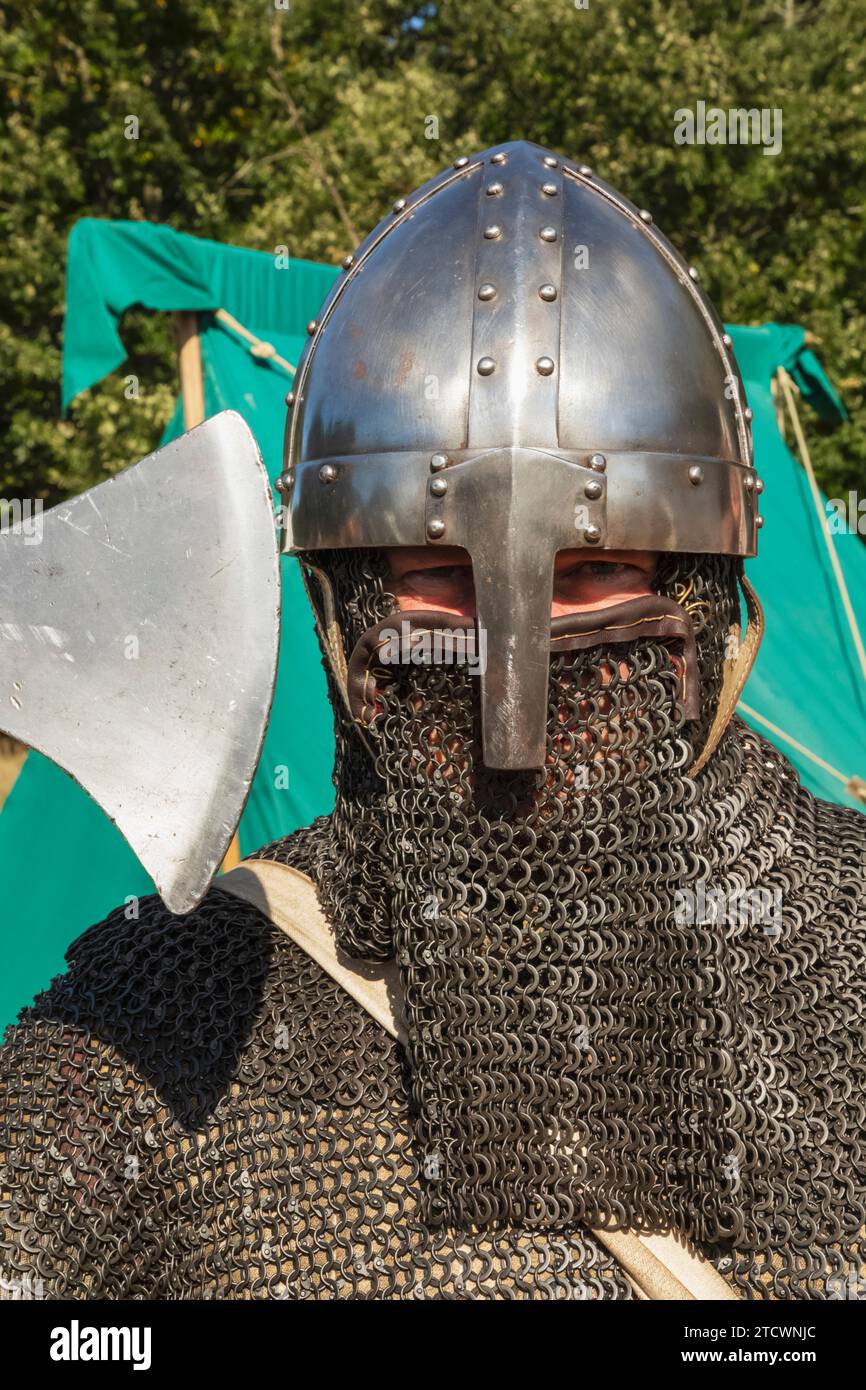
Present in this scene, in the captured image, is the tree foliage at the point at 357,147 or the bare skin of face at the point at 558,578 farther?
the tree foliage at the point at 357,147

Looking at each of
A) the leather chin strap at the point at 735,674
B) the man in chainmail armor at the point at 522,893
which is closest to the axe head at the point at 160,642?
the man in chainmail armor at the point at 522,893

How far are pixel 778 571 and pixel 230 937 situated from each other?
5.63 m

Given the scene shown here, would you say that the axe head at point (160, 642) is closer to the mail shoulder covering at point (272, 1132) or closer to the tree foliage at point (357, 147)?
the mail shoulder covering at point (272, 1132)

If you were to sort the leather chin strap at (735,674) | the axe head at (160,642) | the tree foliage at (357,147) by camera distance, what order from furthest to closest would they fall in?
the tree foliage at (357,147)
the leather chin strap at (735,674)
the axe head at (160,642)

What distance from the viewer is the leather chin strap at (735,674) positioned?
2789 millimetres

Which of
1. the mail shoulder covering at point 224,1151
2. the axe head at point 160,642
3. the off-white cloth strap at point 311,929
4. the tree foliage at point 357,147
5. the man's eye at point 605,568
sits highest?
the tree foliage at point 357,147

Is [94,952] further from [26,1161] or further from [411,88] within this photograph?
[411,88]

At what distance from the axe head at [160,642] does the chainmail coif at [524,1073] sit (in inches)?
14.8

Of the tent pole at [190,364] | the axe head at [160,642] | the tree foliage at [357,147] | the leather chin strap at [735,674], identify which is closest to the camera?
the axe head at [160,642]

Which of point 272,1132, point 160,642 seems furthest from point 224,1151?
point 160,642

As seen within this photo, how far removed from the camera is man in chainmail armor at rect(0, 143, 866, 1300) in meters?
2.54

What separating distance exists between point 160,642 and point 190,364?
4.41 metres

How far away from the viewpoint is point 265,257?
22.0 feet

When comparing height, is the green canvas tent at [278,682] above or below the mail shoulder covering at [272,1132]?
above
